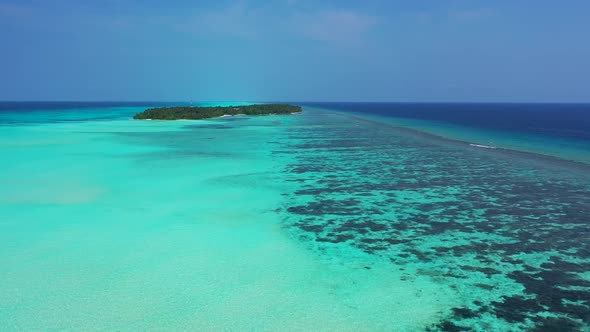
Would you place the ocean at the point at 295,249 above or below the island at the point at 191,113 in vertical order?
below

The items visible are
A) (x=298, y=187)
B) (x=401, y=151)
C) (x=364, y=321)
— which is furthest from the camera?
(x=401, y=151)

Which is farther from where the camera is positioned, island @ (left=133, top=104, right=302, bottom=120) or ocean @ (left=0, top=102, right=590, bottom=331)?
island @ (left=133, top=104, right=302, bottom=120)

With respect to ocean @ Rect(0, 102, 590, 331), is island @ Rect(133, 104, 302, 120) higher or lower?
higher

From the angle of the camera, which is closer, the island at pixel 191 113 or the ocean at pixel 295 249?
the ocean at pixel 295 249

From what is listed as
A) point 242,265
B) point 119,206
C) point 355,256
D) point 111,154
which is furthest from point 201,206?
point 111,154

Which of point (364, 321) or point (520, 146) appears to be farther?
point (520, 146)

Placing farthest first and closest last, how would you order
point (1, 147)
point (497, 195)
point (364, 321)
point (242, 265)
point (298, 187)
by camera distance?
point (1, 147) → point (298, 187) → point (497, 195) → point (242, 265) → point (364, 321)

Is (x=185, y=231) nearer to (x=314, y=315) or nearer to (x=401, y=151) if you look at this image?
(x=314, y=315)
